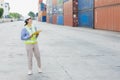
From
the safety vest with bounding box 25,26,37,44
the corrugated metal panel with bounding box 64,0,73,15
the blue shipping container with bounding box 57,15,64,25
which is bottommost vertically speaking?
the blue shipping container with bounding box 57,15,64,25

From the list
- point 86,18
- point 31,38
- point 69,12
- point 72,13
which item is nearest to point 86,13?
point 86,18

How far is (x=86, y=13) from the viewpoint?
156ft

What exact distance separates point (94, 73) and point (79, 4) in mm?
45849

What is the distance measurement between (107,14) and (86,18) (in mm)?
12421

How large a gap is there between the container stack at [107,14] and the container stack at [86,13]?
2.70 metres

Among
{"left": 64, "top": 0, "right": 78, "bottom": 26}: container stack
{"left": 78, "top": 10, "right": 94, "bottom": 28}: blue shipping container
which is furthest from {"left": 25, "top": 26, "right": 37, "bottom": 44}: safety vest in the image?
{"left": 64, "top": 0, "right": 78, "bottom": 26}: container stack

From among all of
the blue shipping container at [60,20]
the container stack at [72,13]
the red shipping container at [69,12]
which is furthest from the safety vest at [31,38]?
the blue shipping container at [60,20]

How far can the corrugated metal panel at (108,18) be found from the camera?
3247 cm

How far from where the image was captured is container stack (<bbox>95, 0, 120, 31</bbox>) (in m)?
32.5

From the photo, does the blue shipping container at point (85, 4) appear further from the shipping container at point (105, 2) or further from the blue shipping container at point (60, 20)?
the blue shipping container at point (60, 20)

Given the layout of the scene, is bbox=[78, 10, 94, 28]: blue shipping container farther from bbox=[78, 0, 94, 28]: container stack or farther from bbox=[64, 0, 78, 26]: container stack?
bbox=[64, 0, 78, 26]: container stack

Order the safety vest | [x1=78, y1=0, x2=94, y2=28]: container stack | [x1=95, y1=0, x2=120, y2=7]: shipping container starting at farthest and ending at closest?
1. [x1=78, y1=0, x2=94, y2=28]: container stack
2. [x1=95, y1=0, x2=120, y2=7]: shipping container
3. the safety vest

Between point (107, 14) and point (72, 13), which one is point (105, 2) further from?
point (72, 13)

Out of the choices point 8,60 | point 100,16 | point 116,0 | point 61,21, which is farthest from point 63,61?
point 61,21
